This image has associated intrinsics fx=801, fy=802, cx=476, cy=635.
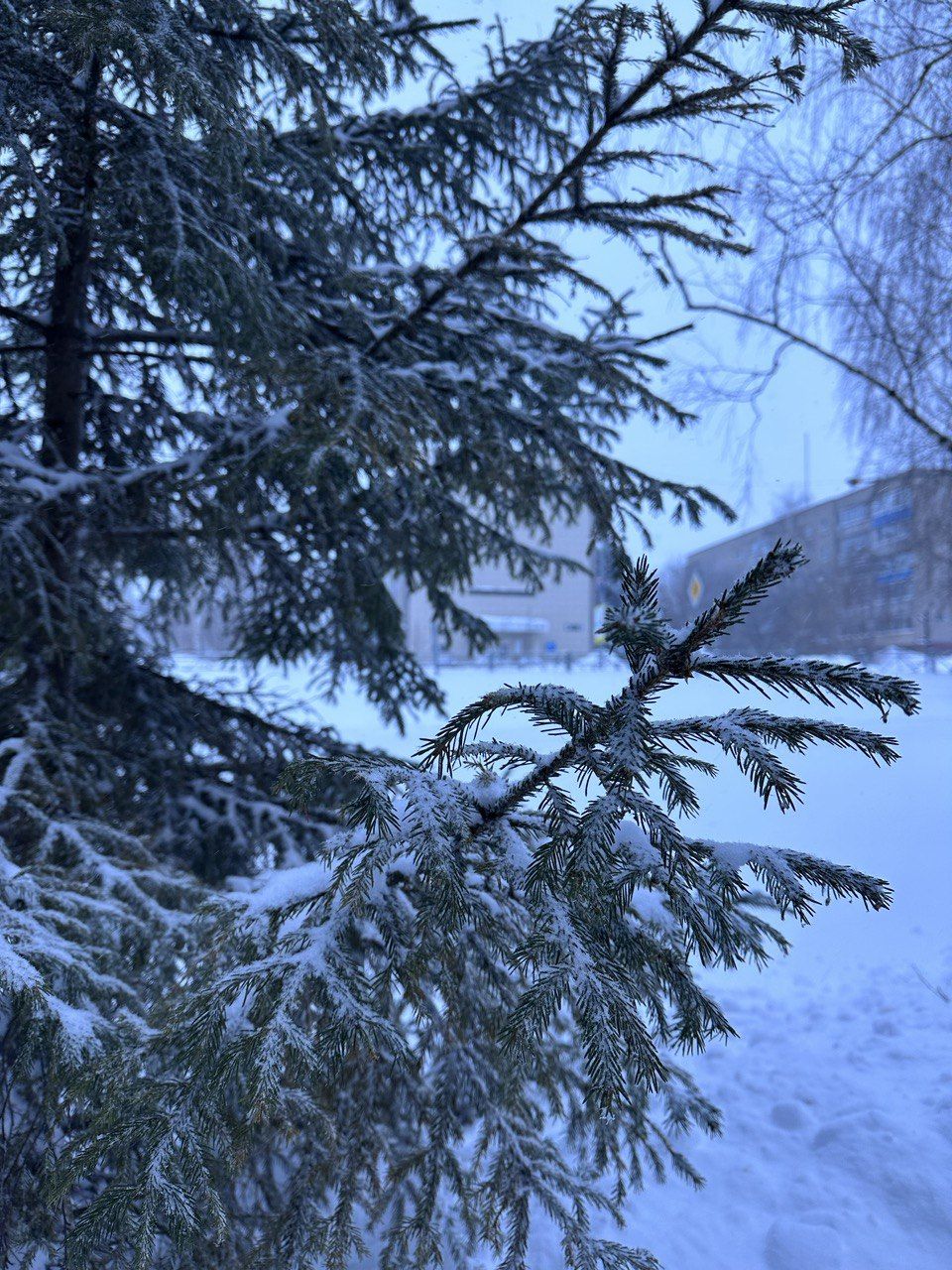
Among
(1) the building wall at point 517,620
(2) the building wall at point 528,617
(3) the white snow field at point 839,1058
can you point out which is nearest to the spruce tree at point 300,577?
(3) the white snow field at point 839,1058

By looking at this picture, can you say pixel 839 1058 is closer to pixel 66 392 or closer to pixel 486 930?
pixel 486 930

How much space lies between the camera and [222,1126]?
1484 millimetres

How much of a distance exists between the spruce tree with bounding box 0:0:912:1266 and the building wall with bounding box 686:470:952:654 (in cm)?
60

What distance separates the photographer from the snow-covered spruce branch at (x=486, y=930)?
1039 millimetres

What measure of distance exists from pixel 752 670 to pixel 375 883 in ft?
2.89

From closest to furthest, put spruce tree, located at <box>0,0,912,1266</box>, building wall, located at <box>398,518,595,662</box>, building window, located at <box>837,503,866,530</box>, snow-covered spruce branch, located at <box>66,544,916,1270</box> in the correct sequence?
snow-covered spruce branch, located at <box>66,544,916,1270</box>
spruce tree, located at <box>0,0,912,1266</box>
building window, located at <box>837,503,866,530</box>
building wall, located at <box>398,518,595,662</box>

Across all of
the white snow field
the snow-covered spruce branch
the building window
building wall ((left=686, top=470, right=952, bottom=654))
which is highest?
the building window

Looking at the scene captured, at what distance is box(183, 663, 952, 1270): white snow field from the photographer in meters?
2.72

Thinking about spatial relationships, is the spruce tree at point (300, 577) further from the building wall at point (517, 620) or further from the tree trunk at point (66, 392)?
the building wall at point (517, 620)

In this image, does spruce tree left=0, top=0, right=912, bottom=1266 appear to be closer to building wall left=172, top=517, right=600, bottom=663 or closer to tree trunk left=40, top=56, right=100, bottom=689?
tree trunk left=40, top=56, right=100, bottom=689

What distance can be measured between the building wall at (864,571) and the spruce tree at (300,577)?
1.98ft

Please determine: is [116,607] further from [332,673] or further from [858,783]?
[858,783]

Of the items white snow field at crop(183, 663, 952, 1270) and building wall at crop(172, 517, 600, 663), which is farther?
building wall at crop(172, 517, 600, 663)

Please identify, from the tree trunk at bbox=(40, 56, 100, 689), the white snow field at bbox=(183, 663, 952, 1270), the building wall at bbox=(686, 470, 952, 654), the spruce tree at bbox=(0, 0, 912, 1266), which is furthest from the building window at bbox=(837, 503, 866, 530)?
the tree trunk at bbox=(40, 56, 100, 689)
